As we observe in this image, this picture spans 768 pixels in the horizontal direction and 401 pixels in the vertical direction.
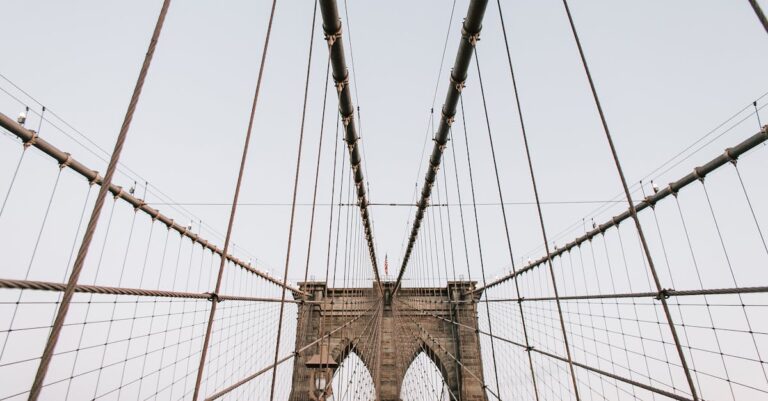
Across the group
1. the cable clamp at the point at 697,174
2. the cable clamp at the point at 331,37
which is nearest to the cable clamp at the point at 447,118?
the cable clamp at the point at 331,37

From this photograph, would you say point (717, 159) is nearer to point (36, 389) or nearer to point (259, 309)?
point (36, 389)

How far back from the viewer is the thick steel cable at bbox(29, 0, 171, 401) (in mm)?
569

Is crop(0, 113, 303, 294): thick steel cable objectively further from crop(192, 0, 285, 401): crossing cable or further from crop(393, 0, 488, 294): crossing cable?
crop(393, 0, 488, 294): crossing cable

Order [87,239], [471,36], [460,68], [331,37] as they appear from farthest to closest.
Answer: [460,68]
[471,36]
[331,37]
[87,239]

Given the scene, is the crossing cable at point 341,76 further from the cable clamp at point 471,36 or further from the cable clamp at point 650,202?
the cable clamp at point 650,202

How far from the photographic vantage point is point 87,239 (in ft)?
2.34

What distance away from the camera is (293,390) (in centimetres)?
1298

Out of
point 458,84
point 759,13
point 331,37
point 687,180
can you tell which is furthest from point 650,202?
point 759,13

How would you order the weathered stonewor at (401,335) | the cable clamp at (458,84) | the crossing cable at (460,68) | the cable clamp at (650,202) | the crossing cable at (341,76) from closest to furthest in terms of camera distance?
the crossing cable at (341,76)
the crossing cable at (460,68)
the cable clamp at (458,84)
the cable clamp at (650,202)
the weathered stonewor at (401,335)

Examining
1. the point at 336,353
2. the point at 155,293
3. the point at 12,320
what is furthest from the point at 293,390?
the point at 155,293

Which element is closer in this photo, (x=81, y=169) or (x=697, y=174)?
(x=81, y=169)

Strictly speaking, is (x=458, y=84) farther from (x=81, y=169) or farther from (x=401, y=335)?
(x=401, y=335)

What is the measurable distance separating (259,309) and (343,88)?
1091cm

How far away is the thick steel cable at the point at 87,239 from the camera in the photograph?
0.57 meters
